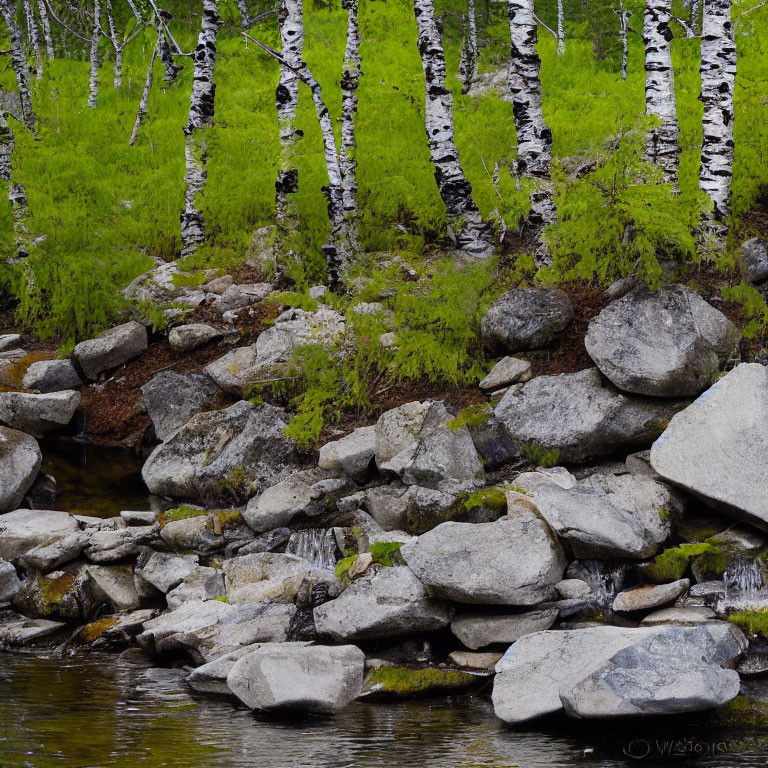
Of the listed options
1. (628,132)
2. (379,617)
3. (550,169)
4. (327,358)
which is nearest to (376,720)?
(379,617)

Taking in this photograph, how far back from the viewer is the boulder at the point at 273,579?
876 centimetres

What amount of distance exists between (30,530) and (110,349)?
409cm

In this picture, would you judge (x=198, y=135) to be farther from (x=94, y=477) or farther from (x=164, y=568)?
(x=164, y=568)

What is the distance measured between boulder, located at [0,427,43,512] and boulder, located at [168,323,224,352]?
114 inches

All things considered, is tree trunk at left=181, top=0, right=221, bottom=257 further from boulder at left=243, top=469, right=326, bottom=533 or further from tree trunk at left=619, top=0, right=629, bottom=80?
tree trunk at left=619, top=0, right=629, bottom=80

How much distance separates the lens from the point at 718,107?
11672 mm

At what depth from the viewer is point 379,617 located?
783 centimetres

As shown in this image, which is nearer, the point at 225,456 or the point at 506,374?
the point at 506,374

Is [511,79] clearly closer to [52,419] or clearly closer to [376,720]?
[52,419]

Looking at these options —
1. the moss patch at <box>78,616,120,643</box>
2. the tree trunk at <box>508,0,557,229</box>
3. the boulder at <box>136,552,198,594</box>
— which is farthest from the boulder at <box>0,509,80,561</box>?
the tree trunk at <box>508,0,557,229</box>

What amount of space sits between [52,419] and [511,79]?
9.24m

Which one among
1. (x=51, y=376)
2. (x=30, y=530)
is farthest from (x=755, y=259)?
(x=51, y=376)

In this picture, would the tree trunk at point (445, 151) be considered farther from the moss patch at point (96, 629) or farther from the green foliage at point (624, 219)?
the moss patch at point (96, 629)

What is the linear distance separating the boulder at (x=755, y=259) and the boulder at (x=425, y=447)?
4.77m
